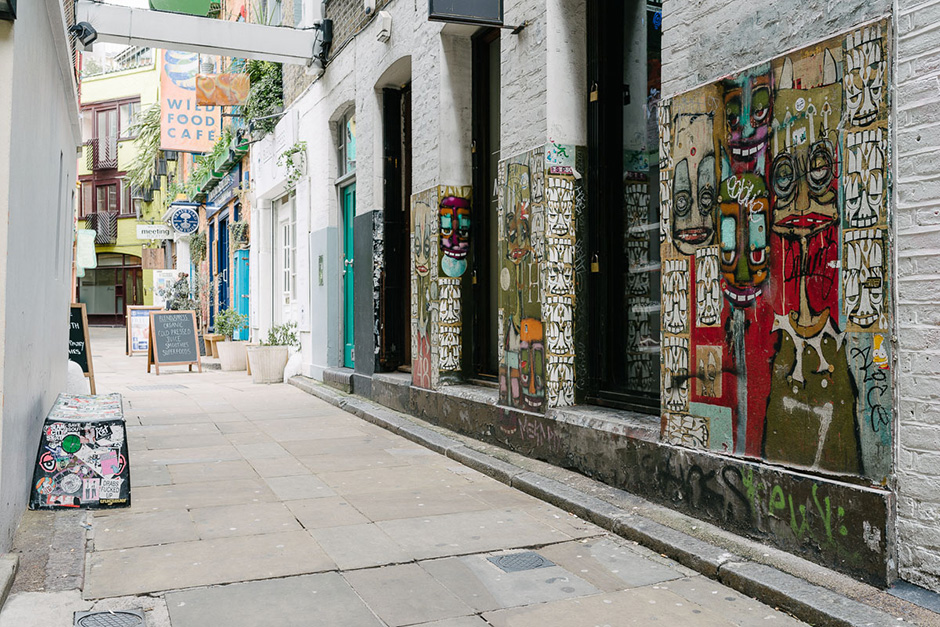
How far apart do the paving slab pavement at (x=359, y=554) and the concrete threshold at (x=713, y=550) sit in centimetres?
6

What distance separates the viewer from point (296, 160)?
11.8 meters

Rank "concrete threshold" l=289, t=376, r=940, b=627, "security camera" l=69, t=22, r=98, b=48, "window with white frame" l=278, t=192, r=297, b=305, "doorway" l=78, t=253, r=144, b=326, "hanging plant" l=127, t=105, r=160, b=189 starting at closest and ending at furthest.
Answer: "concrete threshold" l=289, t=376, r=940, b=627, "security camera" l=69, t=22, r=98, b=48, "window with white frame" l=278, t=192, r=297, b=305, "hanging plant" l=127, t=105, r=160, b=189, "doorway" l=78, t=253, r=144, b=326

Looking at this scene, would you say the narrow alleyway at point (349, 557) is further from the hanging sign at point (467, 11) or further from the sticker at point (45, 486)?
the hanging sign at point (467, 11)

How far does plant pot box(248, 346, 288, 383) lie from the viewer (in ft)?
38.8

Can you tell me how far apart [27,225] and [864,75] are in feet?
12.9

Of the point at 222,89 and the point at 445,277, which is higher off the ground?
the point at 222,89

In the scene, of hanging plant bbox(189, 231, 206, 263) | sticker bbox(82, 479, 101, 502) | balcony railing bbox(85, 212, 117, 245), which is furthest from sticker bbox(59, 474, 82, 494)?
balcony railing bbox(85, 212, 117, 245)

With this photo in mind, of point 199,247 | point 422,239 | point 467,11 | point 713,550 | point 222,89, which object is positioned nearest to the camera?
point 713,550

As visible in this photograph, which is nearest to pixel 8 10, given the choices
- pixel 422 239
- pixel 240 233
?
pixel 422 239

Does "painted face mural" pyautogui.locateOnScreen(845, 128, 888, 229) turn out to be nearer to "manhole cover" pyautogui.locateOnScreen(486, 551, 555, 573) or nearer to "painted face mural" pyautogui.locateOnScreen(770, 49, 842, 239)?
"painted face mural" pyautogui.locateOnScreen(770, 49, 842, 239)

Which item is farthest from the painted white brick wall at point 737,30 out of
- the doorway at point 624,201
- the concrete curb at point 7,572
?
the concrete curb at point 7,572

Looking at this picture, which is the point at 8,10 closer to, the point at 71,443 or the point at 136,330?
the point at 71,443

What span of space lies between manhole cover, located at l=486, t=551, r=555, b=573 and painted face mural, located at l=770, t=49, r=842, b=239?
195 cm

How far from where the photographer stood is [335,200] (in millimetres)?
10852
